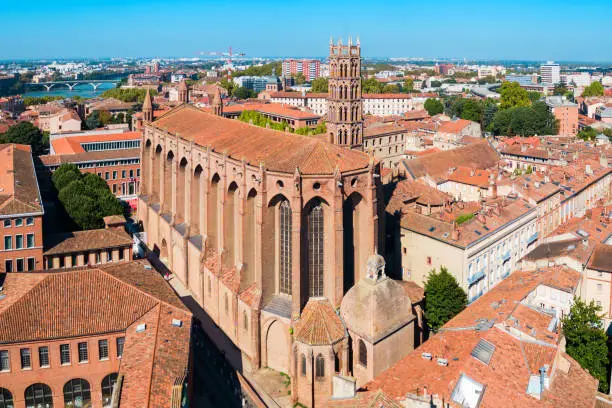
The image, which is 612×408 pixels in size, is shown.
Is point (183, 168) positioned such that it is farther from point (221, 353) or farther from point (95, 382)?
point (95, 382)

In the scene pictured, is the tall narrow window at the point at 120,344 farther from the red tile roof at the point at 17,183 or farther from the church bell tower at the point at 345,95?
the church bell tower at the point at 345,95

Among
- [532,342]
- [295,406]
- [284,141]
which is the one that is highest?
[284,141]

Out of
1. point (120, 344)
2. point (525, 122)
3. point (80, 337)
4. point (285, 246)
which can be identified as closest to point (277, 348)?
point (285, 246)

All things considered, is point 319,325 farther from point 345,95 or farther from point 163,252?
A: point 163,252

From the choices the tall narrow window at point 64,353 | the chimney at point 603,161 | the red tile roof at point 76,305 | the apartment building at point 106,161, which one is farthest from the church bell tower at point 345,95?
the chimney at point 603,161

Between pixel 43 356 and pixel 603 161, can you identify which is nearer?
pixel 43 356

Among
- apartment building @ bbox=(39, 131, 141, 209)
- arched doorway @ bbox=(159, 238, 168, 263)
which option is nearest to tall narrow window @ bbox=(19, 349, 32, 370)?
arched doorway @ bbox=(159, 238, 168, 263)

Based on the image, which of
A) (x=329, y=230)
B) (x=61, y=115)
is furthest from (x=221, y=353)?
(x=61, y=115)
